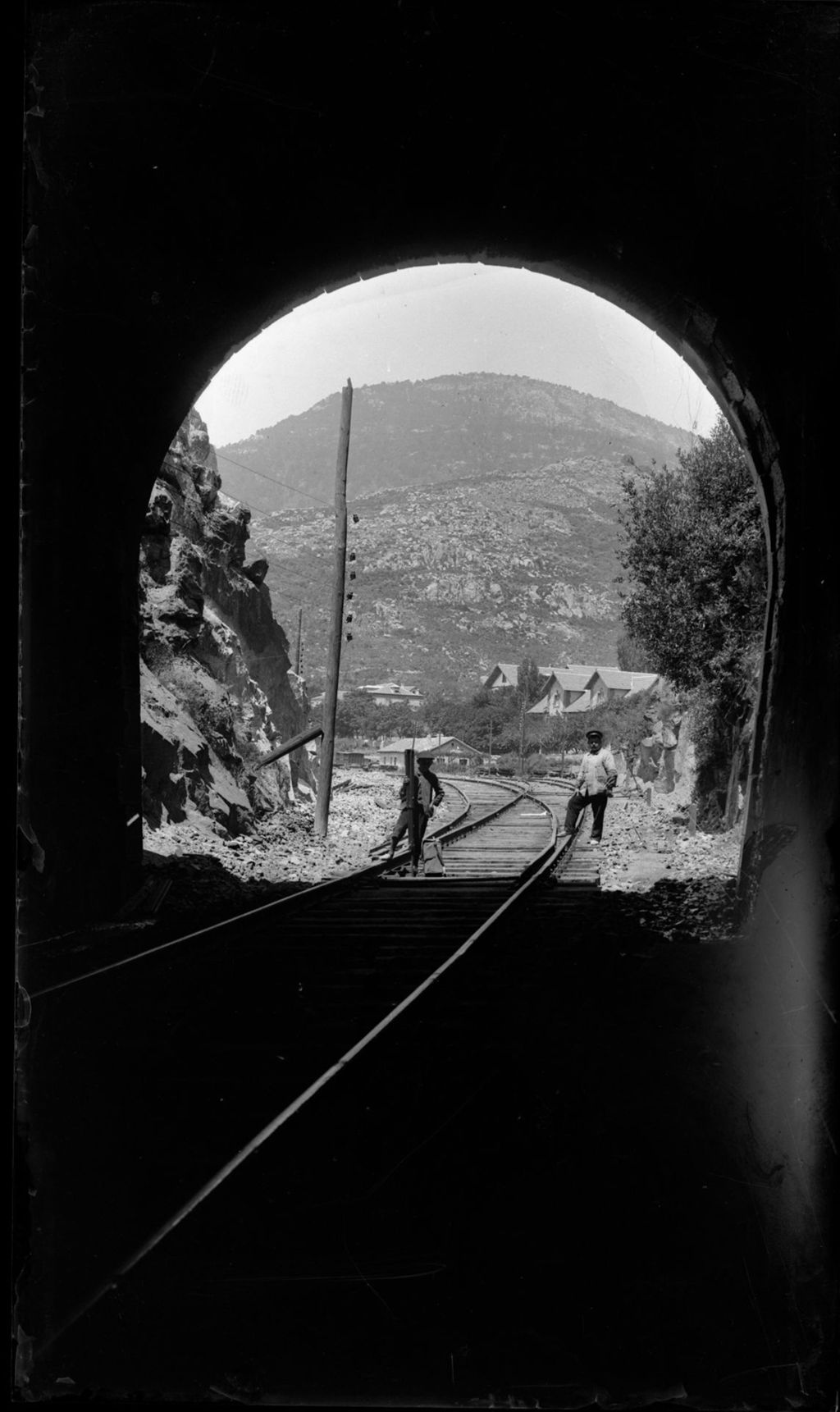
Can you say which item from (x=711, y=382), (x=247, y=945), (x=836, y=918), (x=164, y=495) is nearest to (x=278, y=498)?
(x=164, y=495)

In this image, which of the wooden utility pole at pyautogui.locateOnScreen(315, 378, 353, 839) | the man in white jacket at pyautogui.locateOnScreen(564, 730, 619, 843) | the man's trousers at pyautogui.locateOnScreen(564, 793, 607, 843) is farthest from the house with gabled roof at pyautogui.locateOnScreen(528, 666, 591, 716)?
the wooden utility pole at pyautogui.locateOnScreen(315, 378, 353, 839)

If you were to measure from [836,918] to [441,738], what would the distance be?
2535 millimetres

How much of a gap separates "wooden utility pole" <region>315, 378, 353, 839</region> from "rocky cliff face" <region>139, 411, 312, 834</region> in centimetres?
48

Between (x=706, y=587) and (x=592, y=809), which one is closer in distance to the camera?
(x=592, y=809)

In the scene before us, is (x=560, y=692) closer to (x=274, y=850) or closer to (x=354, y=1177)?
(x=354, y=1177)

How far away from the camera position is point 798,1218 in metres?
2.91

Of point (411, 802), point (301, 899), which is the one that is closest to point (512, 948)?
point (301, 899)

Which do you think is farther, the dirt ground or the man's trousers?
the man's trousers

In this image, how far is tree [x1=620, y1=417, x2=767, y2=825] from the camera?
5.16m

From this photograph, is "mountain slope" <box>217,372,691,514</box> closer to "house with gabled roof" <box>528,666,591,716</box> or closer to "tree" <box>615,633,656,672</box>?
"tree" <box>615,633,656,672</box>

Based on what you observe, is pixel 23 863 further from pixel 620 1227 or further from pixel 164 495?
pixel 164 495

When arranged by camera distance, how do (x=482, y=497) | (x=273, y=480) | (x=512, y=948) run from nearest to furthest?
(x=512, y=948), (x=482, y=497), (x=273, y=480)

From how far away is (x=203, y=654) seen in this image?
7793 millimetres

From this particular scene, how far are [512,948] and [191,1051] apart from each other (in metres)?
1.91
